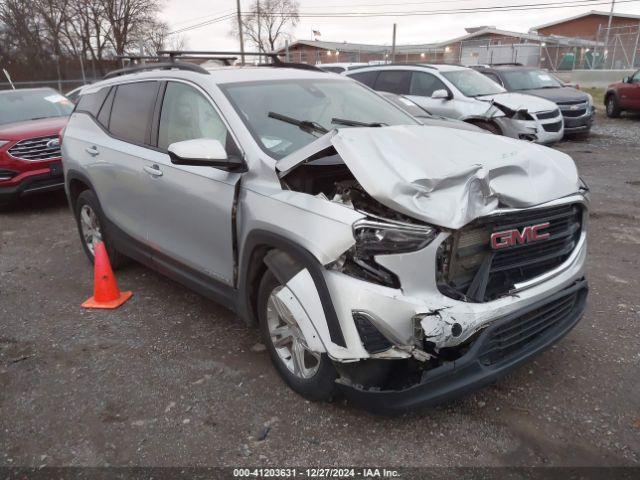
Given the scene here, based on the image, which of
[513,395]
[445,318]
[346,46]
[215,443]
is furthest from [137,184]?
[346,46]

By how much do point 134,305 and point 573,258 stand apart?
3.40m

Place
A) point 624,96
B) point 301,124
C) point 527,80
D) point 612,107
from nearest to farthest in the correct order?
point 301,124, point 527,80, point 624,96, point 612,107

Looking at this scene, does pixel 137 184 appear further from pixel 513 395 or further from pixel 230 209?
pixel 513 395

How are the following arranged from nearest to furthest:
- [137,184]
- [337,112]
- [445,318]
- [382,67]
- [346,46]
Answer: [445,318] → [337,112] → [137,184] → [382,67] → [346,46]

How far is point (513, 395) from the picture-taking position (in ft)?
9.67

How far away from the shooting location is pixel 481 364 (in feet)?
7.96

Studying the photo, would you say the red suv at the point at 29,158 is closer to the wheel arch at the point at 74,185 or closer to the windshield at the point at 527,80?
the wheel arch at the point at 74,185

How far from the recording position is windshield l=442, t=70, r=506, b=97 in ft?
33.2

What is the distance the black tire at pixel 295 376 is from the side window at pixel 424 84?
8427 mm

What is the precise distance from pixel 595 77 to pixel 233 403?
28.5 meters

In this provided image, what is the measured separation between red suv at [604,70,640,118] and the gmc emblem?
15.5 meters

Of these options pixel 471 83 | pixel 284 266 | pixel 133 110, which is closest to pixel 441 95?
pixel 471 83

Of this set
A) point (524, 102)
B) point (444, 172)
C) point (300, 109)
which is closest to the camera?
point (444, 172)

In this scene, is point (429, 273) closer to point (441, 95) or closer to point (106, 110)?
point (106, 110)
